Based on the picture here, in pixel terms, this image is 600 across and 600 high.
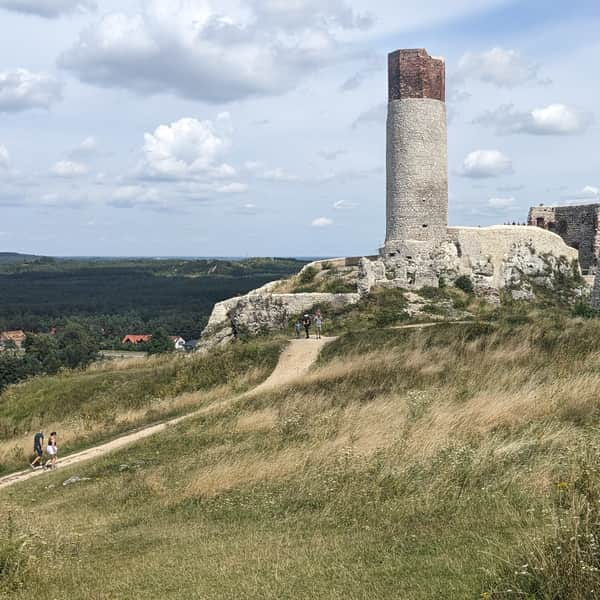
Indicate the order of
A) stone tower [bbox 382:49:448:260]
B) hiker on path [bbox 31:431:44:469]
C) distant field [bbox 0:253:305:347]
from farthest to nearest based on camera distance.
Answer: distant field [bbox 0:253:305:347]
stone tower [bbox 382:49:448:260]
hiker on path [bbox 31:431:44:469]

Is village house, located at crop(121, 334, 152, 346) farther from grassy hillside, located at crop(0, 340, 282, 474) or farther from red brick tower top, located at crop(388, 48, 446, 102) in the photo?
grassy hillside, located at crop(0, 340, 282, 474)

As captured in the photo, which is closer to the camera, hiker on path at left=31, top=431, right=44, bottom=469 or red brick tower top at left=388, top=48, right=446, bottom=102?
hiker on path at left=31, top=431, right=44, bottom=469

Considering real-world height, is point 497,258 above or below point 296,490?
above

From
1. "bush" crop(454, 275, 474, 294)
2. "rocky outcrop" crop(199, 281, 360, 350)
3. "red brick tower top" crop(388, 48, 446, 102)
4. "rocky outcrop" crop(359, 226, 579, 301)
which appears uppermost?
"red brick tower top" crop(388, 48, 446, 102)

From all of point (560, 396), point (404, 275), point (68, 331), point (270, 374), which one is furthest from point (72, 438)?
point (68, 331)

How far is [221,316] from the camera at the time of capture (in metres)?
30.0

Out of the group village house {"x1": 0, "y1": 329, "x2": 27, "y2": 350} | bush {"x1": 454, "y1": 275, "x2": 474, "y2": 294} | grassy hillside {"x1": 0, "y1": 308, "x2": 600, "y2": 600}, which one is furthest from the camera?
village house {"x1": 0, "y1": 329, "x2": 27, "y2": 350}

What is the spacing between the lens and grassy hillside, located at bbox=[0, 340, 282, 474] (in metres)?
17.3

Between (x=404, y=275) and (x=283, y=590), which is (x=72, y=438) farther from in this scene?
(x=404, y=275)

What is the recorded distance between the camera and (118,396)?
66.6ft

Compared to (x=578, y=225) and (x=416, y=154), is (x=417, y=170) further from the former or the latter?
(x=578, y=225)

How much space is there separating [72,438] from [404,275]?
53.8 ft

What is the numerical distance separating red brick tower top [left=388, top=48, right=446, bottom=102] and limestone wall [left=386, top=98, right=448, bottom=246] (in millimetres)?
323

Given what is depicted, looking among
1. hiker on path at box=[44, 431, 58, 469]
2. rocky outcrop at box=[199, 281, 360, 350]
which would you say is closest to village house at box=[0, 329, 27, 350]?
rocky outcrop at box=[199, 281, 360, 350]
